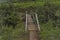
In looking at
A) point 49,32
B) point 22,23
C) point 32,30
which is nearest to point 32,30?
point 32,30

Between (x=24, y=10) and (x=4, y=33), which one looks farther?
(x=24, y=10)

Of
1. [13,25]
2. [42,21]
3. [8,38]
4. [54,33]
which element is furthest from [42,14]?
[8,38]

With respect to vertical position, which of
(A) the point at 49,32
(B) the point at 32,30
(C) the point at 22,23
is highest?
(C) the point at 22,23

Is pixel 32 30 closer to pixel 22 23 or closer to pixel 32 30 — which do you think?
pixel 32 30

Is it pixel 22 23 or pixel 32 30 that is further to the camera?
pixel 22 23

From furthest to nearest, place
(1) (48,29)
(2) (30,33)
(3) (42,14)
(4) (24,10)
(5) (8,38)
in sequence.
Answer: (4) (24,10), (3) (42,14), (1) (48,29), (2) (30,33), (5) (8,38)

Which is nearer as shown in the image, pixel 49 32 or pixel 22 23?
pixel 49 32

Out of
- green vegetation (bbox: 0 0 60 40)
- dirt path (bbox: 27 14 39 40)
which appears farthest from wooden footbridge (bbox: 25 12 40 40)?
green vegetation (bbox: 0 0 60 40)

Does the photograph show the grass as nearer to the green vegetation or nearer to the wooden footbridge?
the green vegetation

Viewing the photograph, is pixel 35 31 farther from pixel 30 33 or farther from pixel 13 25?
pixel 13 25

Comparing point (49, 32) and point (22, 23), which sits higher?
point (22, 23)

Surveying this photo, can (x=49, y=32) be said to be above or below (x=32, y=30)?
below
